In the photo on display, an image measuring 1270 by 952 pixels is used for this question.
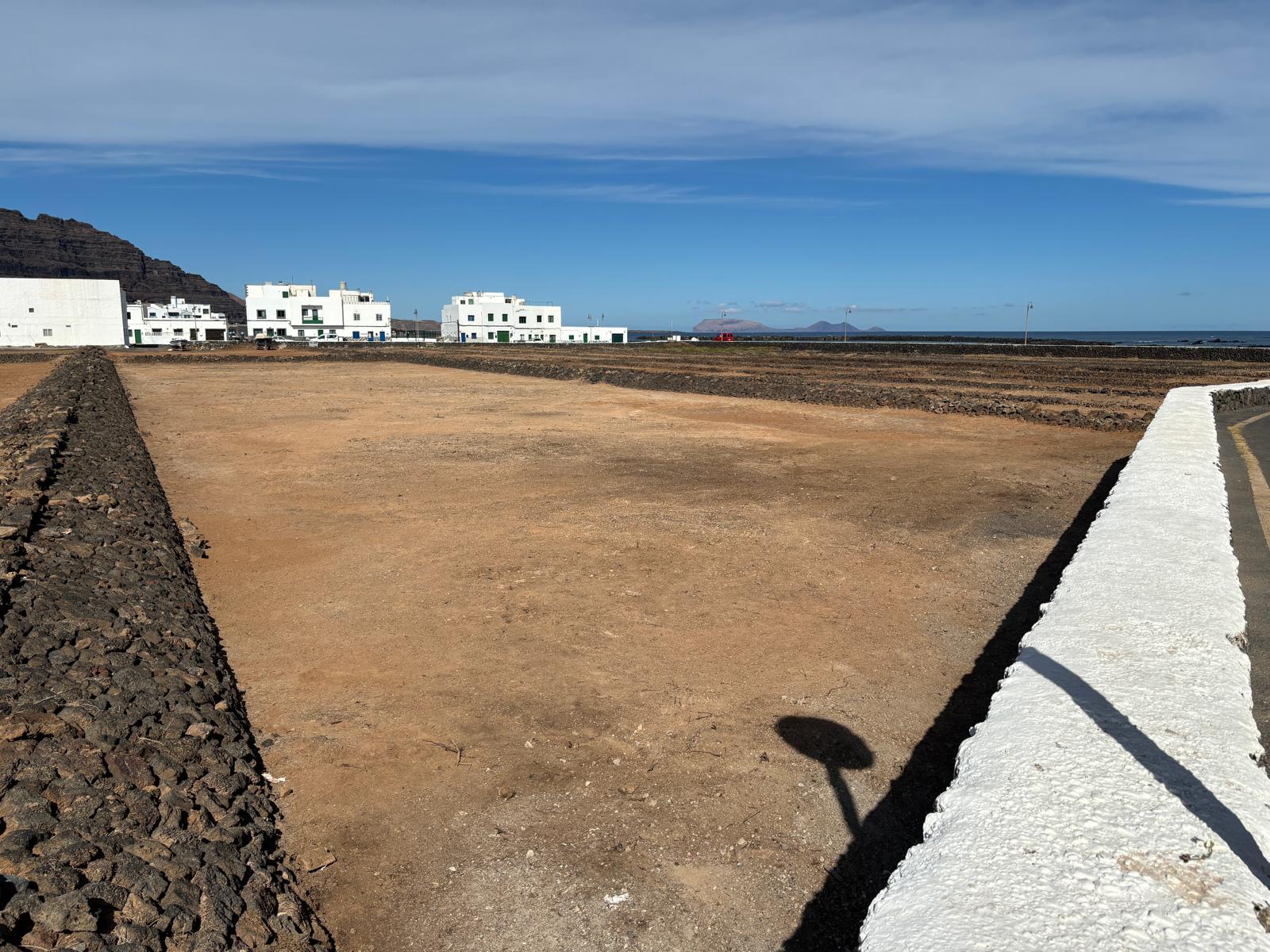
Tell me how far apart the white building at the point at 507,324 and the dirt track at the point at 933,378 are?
49.2 meters

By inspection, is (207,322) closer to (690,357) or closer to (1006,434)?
(690,357)

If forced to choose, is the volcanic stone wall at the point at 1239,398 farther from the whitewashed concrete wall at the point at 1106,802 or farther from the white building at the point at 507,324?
the white building at the point at 507,324

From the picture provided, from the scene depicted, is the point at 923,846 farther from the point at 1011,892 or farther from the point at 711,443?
the point at 711,443

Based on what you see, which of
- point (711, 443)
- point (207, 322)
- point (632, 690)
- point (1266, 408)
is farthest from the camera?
point (207, 322)

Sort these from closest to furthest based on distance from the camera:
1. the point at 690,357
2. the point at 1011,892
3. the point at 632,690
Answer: the point at 1011,892 → the point at 632,690 → the point at 690,357

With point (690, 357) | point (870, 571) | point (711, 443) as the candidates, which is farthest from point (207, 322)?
point (870, 571)

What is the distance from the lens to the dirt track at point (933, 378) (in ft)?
85.7

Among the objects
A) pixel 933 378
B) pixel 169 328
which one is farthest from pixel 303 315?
pixel 933 378

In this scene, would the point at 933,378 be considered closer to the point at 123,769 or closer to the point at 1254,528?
the point at 1254,528

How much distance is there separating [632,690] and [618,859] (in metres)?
1.82

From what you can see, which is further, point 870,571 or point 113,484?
point 113,484

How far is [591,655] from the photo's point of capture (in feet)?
21.5

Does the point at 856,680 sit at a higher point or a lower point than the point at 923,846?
lower

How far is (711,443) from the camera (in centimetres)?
1834
